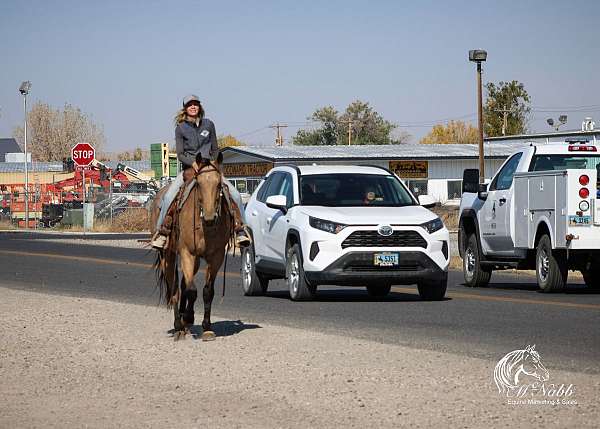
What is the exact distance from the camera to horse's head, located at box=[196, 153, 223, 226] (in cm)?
1420

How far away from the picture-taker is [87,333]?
15367 mm

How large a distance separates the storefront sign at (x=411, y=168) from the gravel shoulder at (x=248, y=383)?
72.6 m

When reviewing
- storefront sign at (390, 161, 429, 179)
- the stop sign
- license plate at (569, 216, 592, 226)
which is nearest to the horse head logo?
license plate at (569, 216, 592, 226)

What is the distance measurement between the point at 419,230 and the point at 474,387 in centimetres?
874

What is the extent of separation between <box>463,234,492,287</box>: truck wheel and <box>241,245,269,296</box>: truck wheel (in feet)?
13.8

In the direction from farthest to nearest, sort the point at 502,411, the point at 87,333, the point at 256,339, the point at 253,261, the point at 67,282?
the point at 67,282, the point at 253,261, the point at 87,333, the point at 256,339, the point at 502,411

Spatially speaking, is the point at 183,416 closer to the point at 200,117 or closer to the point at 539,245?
the point at 200,117

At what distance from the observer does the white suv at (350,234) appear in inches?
746

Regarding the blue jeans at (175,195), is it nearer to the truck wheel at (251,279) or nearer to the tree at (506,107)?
the truck wheel at (251,279)

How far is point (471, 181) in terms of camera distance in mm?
23484

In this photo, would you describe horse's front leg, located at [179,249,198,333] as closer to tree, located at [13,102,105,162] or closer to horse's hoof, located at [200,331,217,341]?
horse's hoof, located at [200,331,217,341]

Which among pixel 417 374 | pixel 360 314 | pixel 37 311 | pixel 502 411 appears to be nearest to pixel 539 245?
pixel 360 314

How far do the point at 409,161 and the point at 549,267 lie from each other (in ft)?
221

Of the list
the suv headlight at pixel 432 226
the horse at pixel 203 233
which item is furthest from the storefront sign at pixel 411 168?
the horse at pixel 203 233
